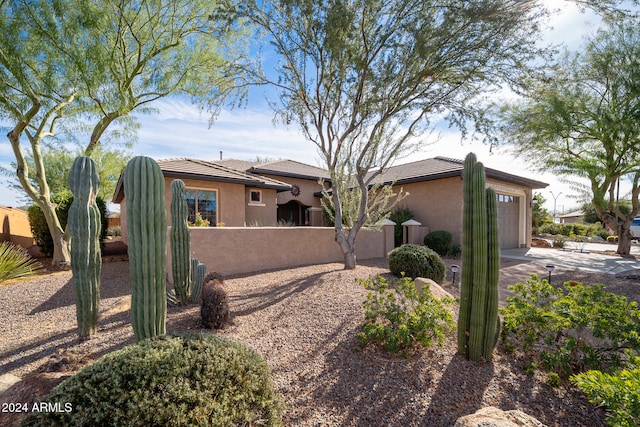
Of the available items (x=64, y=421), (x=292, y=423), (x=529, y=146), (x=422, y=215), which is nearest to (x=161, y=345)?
(x=64, y=421)

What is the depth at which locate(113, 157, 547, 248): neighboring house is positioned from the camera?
12.3 meters

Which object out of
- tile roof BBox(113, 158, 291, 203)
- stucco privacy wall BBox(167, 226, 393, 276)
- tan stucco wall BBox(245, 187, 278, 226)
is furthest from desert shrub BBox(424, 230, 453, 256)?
tan stucco wall BBox(245, 187, 278, 226)

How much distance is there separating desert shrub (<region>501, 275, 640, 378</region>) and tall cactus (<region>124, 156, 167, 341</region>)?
170 inches

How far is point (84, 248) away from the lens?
4.18 meters

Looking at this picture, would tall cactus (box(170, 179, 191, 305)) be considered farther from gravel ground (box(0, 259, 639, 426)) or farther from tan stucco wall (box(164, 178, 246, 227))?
tan stucco wall (box(164, 178, 246, 227))

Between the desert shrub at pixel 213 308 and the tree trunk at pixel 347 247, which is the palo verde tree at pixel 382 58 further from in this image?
the desert shrub at pixel 213 308

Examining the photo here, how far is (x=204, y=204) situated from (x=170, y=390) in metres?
11.4

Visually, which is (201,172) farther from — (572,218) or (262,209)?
(572,218)

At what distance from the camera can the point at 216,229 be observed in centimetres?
833

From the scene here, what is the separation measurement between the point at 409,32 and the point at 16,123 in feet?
47.3

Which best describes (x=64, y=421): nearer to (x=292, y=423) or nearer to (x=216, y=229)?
(x=292, y=423)

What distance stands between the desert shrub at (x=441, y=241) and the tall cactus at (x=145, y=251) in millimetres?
11540

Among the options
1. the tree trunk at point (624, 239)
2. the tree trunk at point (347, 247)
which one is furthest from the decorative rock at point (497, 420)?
the tree trunk at point (624, 239)

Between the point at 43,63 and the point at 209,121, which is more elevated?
the point at 43,63
